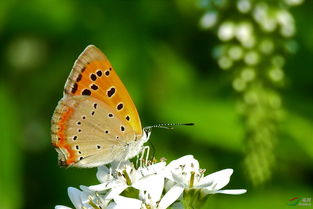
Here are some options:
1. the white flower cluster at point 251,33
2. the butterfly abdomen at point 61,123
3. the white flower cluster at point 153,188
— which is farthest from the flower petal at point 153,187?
the white flower cluster at point 251,33

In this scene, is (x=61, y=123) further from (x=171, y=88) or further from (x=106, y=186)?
(x=171, y=88)

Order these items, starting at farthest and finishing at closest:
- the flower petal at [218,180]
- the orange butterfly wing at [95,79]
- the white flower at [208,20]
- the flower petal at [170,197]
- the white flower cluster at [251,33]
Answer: the white flower at [208,20] < the white flower cluster at [251,33] < the orange butterfly wing at [95,79] < the flower petal at [218,180] < the flower petal at [170,197]

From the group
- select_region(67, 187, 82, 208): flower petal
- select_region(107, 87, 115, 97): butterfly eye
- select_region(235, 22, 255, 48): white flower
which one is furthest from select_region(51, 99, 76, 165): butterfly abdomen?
select_region(235, 22, 255, 48): white flower

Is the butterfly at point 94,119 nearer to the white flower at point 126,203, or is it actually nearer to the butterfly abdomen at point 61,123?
the butterfly abdomen at point 61,123

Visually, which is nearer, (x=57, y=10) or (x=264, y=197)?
(x=264, y=197)

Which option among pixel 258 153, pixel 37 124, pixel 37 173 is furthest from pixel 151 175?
pixel 37 124

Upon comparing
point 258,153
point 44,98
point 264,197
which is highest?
point 44,98

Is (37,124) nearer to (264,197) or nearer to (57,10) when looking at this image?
(57,10)
